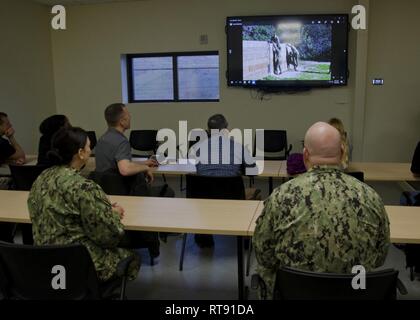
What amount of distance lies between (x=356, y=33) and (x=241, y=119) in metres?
1.98

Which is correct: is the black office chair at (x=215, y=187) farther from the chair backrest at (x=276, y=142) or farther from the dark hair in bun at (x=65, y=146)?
the chair backrest at (x=276, y=142)

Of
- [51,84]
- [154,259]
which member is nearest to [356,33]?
[154,259]

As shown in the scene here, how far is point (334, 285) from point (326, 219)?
24 cm

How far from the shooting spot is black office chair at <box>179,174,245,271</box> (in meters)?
3.20

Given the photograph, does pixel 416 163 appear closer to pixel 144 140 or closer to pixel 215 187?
pixel 215 187

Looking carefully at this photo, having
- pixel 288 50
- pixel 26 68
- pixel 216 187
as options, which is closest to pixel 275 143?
pixel 288 50

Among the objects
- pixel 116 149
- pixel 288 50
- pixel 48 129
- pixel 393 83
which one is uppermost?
pixel 288 50

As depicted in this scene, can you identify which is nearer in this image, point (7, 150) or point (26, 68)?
point (7, 150)

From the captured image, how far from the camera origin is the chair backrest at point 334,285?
152 centimetres

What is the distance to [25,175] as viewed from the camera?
363 centimetres

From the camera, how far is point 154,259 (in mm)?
3566

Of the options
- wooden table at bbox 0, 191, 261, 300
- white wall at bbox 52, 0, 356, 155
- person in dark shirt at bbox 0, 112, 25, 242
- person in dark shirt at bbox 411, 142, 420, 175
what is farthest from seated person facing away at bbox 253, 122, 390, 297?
white wall at bbox 52, 0, 356, 155

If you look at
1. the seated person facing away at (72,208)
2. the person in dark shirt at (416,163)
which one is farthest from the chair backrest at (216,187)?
the person in dark shirt at (416,163)

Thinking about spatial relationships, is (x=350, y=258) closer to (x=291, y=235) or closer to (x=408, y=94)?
(x=291, y=235)
